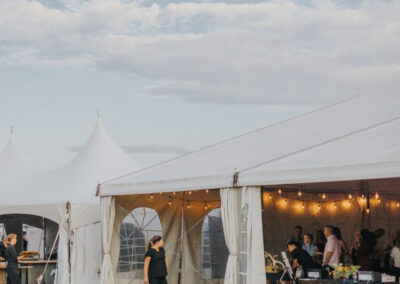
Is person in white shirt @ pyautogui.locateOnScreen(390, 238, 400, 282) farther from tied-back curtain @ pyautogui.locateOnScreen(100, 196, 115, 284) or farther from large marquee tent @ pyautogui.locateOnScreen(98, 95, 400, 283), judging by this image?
tied-back curtain @ pyautogui.locateOnScreen(100, 196, 115, 284)

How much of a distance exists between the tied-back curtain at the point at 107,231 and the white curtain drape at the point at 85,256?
117 cm

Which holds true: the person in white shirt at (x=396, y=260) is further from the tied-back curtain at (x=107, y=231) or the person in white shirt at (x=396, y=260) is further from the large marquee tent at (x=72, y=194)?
the large marquee tent at (x=72, y=194)

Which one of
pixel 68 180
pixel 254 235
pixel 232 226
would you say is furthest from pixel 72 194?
pixel 254 235

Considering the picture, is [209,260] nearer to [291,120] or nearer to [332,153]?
[291,120]

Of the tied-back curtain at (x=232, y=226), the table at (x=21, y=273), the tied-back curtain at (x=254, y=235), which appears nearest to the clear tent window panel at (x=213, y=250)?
the table at (x=21, y=273)

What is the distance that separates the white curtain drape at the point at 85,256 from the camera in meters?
15.1

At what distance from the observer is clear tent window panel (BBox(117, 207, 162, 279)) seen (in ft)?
50.6

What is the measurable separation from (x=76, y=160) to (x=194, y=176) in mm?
6800

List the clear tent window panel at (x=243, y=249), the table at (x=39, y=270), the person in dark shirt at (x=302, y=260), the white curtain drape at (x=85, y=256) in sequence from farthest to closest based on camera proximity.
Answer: the table at (x=39, y=270)
the white curtain drape at (x=85, y=256)
the person in dark shirt at (x=302, y=260)
the clear tent window panel at (x=243, y=249)

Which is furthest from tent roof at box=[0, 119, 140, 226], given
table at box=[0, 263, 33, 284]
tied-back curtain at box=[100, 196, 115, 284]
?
tied-back curtain at box=[100, 196, 115, 284]

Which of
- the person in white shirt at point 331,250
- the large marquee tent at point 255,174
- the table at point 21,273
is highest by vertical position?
the large marquee tent at point 255,174

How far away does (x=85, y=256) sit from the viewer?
15.2 m

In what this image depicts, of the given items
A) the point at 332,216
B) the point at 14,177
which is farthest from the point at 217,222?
the point at 14,177

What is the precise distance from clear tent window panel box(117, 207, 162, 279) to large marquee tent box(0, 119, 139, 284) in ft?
1.62
